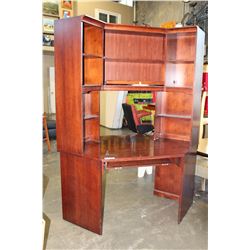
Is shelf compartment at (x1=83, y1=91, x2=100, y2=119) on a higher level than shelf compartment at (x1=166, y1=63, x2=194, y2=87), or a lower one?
lower

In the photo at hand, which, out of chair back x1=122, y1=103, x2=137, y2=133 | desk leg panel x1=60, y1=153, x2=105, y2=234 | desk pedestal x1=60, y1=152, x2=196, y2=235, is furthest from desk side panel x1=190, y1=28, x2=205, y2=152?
chair back x1=122, y1=103, x2=137, y2=133

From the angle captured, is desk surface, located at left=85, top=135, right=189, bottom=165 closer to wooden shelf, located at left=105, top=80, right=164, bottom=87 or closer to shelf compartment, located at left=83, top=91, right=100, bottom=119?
shelf compartment, located at left=83, top=91, right=100, bottom=119

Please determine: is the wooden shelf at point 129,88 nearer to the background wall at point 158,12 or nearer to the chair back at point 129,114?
the chair back at point 129,114

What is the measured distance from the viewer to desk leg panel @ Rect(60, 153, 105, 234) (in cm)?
252

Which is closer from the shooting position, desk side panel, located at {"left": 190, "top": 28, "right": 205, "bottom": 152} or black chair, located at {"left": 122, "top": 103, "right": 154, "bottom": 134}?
desk side panel, located at {"left": 190, "top": 28, "right": 205, "bottom": 152}

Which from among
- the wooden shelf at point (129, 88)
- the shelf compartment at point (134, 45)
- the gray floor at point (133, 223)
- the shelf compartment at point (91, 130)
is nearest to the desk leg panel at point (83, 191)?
the gray floor at point (133, 223)

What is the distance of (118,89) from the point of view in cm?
295

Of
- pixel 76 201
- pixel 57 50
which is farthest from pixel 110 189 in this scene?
pixel 57 50

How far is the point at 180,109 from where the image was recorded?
10.7 ft

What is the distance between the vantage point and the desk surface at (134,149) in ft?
8.41

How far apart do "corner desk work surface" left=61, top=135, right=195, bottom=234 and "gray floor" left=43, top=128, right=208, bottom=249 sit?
123mm

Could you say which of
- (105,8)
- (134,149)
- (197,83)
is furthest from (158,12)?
(134,149)
